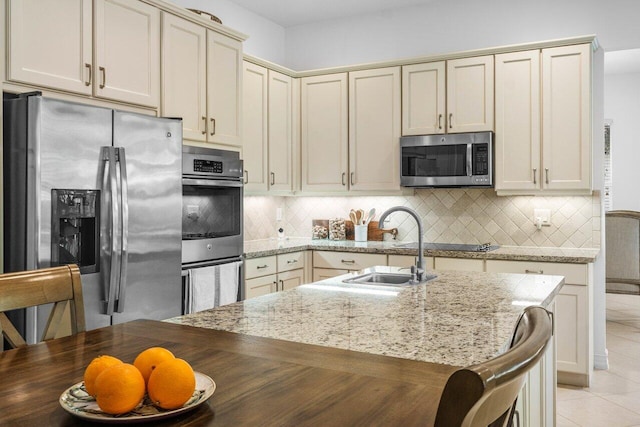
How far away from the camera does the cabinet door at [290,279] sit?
4402mm

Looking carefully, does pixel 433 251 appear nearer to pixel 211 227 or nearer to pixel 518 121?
pixel 518 121

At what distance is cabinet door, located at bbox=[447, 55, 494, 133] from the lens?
168 inches

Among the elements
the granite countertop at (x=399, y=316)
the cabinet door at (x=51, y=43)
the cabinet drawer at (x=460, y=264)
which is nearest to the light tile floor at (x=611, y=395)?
the cabinet drawer at (x=460, y=264)

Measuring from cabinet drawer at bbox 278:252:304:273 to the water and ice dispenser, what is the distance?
5.99 ft

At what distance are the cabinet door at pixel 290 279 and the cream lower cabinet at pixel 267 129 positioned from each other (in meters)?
0.74

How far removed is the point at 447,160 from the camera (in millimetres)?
4414

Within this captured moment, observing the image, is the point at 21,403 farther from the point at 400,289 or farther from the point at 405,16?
the point at 405,16

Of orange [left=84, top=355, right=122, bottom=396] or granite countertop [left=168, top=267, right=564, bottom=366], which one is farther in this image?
granite countertop [left=168, top=267, right=564, bottom=366]

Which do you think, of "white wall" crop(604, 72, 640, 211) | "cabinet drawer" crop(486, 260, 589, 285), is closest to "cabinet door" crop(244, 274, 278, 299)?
"cabinet drawer" crop(486, 260, 589, 285)

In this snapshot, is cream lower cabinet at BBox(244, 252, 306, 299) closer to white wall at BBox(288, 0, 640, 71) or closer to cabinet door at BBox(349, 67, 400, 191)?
cabinet door at BBox(349, 67, 400, 191)

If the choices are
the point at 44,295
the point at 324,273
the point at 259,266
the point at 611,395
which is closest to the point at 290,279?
the point at 324,273

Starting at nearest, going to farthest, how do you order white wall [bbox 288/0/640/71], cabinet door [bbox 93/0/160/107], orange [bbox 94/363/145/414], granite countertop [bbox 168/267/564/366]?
orange [bbox 94/363/145/414]
granite countertop [bbox 168/267/564/366]
cabinet door [bbox 93/0/160/107]
white wall [bbox 288/0/640/71]

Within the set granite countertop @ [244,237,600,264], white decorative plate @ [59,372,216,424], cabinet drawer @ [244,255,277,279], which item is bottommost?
cabinet drawer @ [244,255,277,279]

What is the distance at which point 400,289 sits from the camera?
232cm
